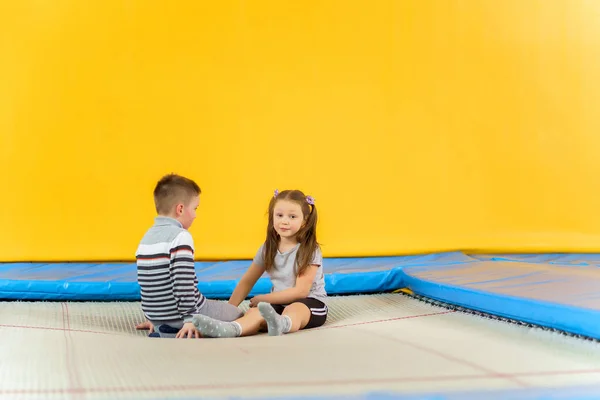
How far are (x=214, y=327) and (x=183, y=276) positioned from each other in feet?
0.61

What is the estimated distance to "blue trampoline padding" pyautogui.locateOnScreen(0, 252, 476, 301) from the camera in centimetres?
263

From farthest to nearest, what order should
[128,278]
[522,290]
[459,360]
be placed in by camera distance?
[128,278] < [522,290] < [459,360]

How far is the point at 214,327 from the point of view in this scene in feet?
5.97

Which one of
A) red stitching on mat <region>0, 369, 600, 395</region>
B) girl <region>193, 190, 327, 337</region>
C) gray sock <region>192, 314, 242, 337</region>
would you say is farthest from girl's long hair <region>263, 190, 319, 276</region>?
red stitching on mat <region>0, 369, 600, 395</region>

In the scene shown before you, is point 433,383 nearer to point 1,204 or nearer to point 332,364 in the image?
point 332,364

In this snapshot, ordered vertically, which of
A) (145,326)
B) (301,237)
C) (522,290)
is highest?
(301,237)

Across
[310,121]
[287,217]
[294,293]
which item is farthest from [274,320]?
[310,121]

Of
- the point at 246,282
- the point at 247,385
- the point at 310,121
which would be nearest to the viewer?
the point at 247,385

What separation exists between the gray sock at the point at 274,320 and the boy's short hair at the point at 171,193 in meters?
0.45

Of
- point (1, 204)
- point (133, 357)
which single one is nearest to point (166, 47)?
point (1, 204)

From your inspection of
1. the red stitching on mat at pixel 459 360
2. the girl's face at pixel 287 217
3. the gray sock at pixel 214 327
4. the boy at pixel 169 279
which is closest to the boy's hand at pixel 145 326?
the boy at pixel 169 279

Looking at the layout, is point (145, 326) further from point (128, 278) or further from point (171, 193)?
point (128, 278)

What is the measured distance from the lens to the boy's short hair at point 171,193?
6.63ft

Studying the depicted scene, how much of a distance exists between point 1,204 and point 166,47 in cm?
112
